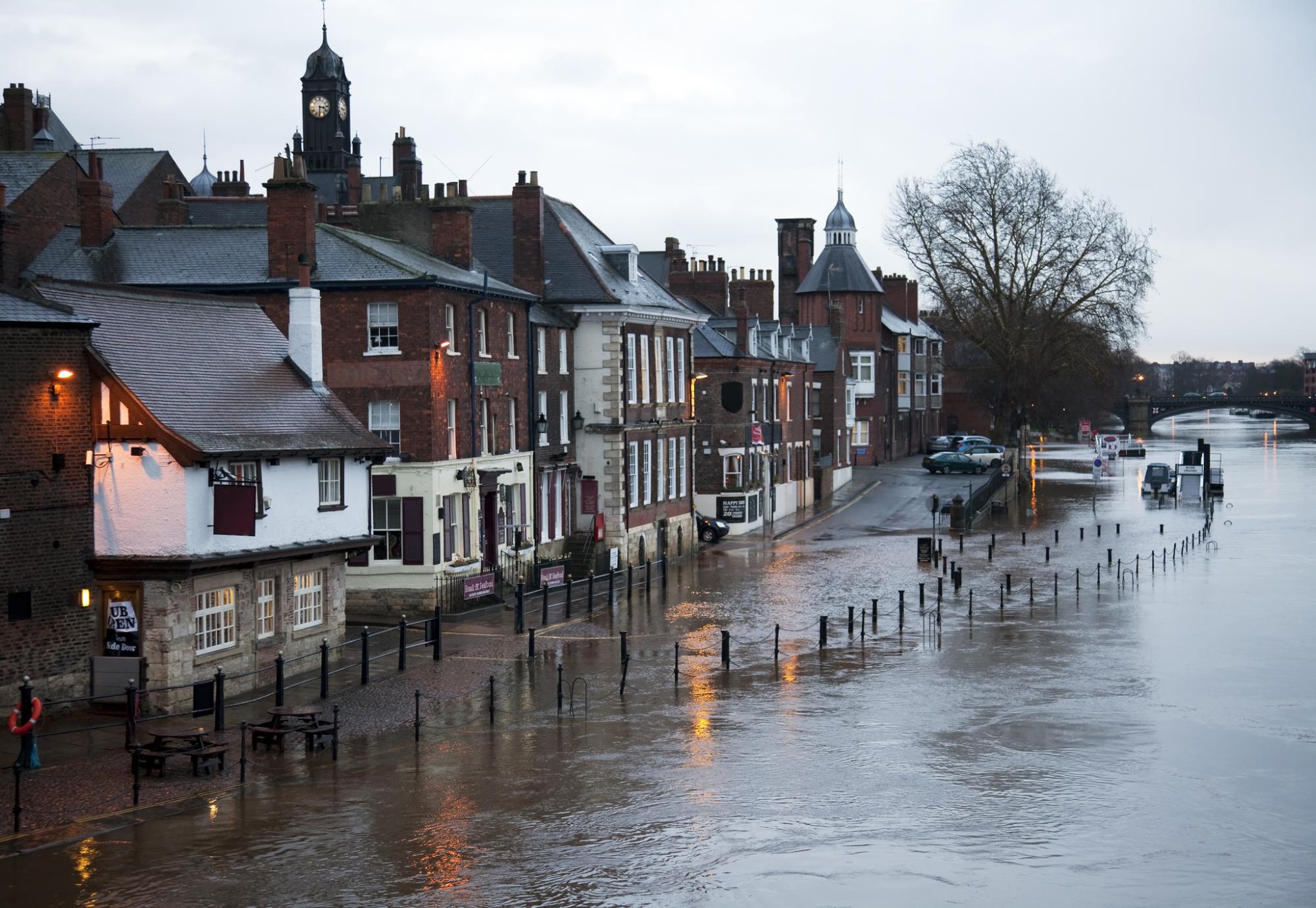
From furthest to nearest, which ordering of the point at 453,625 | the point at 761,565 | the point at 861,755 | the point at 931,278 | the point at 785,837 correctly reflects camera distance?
the point at 931,278 → the point at 761,565 → the point at 453,625 → the point at 861,755 → the point at 785,837

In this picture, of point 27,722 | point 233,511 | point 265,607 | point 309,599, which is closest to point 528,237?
point 309,599

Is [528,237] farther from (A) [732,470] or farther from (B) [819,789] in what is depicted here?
(B) [819,789]

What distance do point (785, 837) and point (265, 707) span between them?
1103 cm

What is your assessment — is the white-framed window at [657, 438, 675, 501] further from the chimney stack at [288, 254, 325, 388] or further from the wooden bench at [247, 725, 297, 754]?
the wooden bench at [247, 725, 297, 754]

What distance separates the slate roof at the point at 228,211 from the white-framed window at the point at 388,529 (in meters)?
23.9

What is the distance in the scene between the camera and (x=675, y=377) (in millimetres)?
55219

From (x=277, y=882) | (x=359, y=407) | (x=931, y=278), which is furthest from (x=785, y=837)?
(x=931, y=278)

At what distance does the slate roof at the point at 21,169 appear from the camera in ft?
120

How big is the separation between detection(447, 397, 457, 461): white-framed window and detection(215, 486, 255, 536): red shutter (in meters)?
12.9

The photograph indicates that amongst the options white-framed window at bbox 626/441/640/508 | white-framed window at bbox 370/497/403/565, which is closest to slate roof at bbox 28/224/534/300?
white-framed window at bbox 370/497/403/565

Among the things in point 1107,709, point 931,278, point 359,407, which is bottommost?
point 1107,709

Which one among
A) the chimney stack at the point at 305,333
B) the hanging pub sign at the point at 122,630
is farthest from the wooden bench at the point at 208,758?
the chimney stack at the point at 305,333

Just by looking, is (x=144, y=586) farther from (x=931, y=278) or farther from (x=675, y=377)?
(x=931, y=278)

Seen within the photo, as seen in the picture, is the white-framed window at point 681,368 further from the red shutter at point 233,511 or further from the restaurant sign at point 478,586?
the red shutter at point 233,511
